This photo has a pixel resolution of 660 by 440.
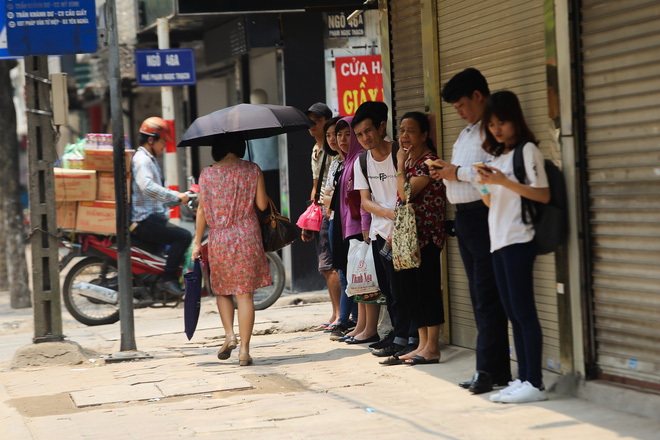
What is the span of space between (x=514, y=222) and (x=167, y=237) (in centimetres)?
594

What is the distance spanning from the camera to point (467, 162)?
225 inches

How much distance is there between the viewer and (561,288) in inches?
222

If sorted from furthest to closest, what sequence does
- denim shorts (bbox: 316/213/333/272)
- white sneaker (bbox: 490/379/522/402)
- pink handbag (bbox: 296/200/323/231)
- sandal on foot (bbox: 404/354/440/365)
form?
pink handbag (bbox: 296/200/323/231), denim shorts (bbox: 316/213/333/272), sandal on foot (bbox: 404/354/440/365), white sneaker (bbox: 490/379/522/402)

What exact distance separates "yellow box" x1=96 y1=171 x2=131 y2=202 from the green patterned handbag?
4.77 meters

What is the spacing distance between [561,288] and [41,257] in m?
4.63

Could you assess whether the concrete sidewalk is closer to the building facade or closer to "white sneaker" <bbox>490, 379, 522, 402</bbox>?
"white sneaker" <bbox>490, 379, 522, 402</bbox>

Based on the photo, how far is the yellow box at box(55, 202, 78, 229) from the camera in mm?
10320

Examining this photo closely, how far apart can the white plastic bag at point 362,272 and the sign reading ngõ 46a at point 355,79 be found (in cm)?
425

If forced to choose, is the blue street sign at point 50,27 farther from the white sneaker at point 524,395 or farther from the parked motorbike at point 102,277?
the white sneaker at point 524,395

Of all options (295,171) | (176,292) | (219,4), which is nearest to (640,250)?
(176,292)

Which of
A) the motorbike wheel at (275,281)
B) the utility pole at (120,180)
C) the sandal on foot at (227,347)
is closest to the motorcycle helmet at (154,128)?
the motorbike wheel at (275,281)

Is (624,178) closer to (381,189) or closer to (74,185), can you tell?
(381,189)

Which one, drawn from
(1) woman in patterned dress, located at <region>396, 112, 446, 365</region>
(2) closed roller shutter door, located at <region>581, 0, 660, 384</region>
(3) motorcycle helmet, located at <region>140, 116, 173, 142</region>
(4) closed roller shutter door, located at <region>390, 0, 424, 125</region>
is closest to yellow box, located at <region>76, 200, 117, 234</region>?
(3) motorcycle helmet, located at <region>140, 116, 173, 142</region>

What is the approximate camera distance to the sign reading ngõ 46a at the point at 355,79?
1151 centimetres
